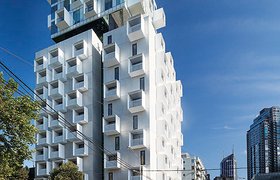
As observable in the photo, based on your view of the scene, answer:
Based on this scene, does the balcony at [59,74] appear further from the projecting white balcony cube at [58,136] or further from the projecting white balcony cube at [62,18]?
the projecting white balcony cube at [62,18]

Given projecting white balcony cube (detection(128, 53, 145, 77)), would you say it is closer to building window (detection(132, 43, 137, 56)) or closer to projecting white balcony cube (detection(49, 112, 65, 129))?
building window (detection(132, 43, 137, 56))

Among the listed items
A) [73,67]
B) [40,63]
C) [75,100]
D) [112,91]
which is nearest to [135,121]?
[112,91]

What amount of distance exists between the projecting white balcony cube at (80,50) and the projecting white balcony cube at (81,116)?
25.0 feet

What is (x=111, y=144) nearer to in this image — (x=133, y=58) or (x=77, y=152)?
(x=77, y=152)

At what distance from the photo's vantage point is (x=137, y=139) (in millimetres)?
38656

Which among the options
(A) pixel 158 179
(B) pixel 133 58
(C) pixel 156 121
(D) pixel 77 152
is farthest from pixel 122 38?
(A) pixel 158 179

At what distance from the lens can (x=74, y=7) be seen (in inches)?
2066

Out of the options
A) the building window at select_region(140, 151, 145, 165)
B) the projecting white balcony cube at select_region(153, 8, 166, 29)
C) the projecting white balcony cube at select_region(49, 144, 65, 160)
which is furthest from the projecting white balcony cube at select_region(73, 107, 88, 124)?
the projecting white balcony cube at select_region(153, 8, 166, 29)

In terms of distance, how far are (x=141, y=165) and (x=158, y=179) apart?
Result: 4075mm

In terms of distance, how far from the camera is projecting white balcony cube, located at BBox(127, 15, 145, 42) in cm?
4169

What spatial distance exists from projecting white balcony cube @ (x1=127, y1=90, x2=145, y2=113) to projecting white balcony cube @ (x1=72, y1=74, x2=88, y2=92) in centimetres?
716

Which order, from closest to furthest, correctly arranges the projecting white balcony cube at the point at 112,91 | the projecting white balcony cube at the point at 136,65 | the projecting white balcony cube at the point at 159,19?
the projecting white balcony cube at the point at 136,65, the projecting white balcony cube at the point at 112,91, the projecting white balcony cube at the point at 159,19

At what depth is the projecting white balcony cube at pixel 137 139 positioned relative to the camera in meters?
37.8

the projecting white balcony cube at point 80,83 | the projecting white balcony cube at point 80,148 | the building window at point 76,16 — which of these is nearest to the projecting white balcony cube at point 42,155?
the projecting white balcony cube at point 80,148
